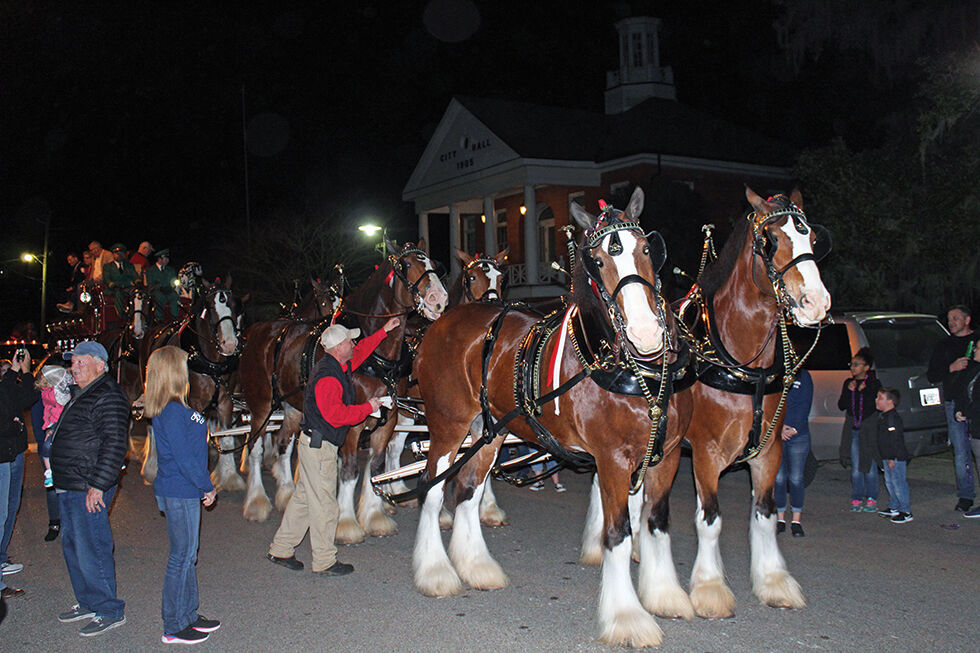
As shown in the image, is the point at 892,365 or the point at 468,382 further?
the point at 892,365

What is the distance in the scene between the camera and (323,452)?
644 cm

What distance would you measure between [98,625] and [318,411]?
6.70 ft

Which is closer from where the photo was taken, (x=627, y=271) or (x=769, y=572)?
(x=627, y=271)

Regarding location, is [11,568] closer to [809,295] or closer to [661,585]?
[661,585]

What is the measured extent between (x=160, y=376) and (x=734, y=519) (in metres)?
5.52

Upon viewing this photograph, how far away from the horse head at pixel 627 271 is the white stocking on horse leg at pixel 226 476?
6.63 m

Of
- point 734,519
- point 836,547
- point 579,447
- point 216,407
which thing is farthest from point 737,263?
point 216,407

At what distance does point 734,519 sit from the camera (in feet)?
26.3

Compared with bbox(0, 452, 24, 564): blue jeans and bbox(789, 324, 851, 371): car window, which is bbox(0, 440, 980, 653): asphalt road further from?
bbox(789, 324, 851, 371): car window

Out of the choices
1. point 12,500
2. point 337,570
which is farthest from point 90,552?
point 337,570

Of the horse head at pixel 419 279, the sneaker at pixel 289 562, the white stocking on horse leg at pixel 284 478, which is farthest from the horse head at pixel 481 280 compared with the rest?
the sneaker at pixel 289 562

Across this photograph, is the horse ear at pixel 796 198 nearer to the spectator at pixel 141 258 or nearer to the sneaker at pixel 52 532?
the sneaker at pixel 52 532

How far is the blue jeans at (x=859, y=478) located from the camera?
8.27 meters

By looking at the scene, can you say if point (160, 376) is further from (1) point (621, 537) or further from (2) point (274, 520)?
(2) point (274, 520)
